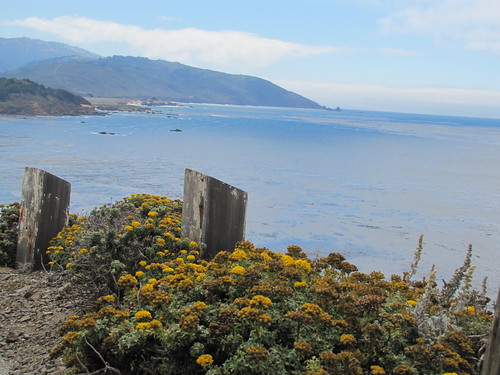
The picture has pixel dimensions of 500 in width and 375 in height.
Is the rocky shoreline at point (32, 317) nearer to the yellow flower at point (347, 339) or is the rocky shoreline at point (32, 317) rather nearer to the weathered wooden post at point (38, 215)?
the weathered wooden post at point (38, 215)

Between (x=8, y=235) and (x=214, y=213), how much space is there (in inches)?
135

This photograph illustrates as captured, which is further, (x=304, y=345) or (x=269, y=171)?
(x=269, y=171)

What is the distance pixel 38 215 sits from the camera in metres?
6.91

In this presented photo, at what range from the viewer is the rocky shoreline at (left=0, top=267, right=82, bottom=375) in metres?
4.29

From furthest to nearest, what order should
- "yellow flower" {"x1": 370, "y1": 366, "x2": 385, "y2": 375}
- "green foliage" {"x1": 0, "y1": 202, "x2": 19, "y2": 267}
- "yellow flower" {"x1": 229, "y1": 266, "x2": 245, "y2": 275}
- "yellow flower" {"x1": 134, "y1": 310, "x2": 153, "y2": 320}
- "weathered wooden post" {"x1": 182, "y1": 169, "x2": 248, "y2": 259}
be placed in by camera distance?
1. "green foliage" {"x1": 0, "y1": 202, "x2": 19, "y2": 267}
2. "weathered wooden post" {"x1": 182, "y1": 169, "x2": 248, "y2": 259}
3. "yellow flower" {"x1": 229, "y1": 266, "x2": 245, "y2": 275}
4. "yellow flower" {"x1": 134, "y1": 310, "x2": 153, "y2": 320}
5. "yellow flower" {"x1": 370, "y1": 366, "x2": 385, "y2": 375}

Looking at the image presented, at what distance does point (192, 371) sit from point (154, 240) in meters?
2.40

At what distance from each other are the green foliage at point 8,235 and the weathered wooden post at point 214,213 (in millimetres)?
3049

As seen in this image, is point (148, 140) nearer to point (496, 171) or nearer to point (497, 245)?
point (496, 171)

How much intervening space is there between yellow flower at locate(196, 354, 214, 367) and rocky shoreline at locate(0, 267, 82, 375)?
52.9 inches

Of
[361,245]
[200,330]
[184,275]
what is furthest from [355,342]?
[361,245]

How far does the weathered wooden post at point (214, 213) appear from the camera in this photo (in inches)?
225

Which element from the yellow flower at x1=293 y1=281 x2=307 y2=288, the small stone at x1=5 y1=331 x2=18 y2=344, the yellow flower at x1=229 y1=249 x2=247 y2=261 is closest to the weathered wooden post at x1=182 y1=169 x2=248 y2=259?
the yellow flower at x1=229 y1=249 x2=247 y2=261

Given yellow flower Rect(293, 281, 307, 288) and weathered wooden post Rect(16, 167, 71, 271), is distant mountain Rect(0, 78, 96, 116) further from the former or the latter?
yellow flower Rect(293, 281, 307, 288)

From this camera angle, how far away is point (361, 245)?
1184 centimetres
